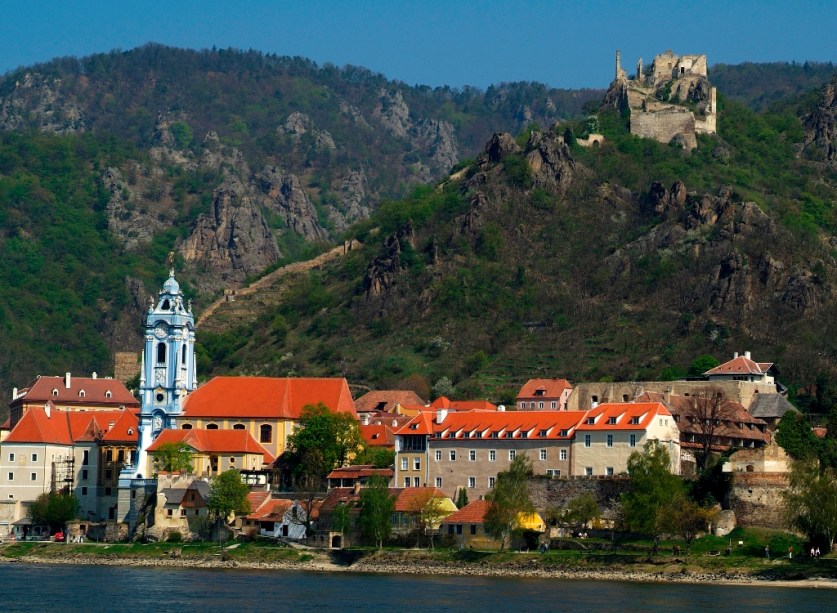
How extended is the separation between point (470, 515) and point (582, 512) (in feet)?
23.6

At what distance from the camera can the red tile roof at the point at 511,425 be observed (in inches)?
4825

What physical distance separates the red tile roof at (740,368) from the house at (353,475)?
105 feet

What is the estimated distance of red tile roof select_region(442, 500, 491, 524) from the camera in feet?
382

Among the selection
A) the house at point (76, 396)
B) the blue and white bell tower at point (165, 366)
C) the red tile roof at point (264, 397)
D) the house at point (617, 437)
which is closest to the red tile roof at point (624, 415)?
the house at point (617, 437)

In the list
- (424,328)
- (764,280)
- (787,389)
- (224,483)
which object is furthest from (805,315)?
(224,483)

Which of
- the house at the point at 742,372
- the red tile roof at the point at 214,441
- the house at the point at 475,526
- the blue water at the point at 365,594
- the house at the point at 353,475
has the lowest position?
the blue water at the point at 365,594

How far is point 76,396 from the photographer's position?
162 m

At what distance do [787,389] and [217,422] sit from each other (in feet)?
150

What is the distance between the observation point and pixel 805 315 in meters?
171

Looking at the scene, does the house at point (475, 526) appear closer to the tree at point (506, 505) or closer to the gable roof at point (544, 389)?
the tree at point (506, 505)

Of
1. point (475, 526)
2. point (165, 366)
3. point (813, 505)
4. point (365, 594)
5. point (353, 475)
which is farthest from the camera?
point (165, 366)

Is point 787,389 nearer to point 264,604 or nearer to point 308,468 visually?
point 308,468

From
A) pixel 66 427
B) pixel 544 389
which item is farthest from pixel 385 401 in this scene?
pixel 66 427

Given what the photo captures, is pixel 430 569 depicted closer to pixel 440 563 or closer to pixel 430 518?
pixel 440 563
